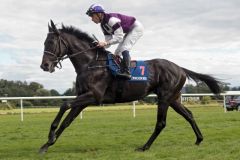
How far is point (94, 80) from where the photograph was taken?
7.20m

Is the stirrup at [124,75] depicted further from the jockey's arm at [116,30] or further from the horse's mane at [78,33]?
the horse's mane at [78,33]

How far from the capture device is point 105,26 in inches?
294

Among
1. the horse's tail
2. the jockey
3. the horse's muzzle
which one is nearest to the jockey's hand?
the jockey

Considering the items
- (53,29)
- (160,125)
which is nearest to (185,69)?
(160,125)

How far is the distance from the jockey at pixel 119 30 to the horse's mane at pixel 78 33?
1.10 ft

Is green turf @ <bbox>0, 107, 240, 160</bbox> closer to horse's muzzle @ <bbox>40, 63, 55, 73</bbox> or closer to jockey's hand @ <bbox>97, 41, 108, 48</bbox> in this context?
horse's muzzle @ <bbox>40, 63, 55, 73</bbox>

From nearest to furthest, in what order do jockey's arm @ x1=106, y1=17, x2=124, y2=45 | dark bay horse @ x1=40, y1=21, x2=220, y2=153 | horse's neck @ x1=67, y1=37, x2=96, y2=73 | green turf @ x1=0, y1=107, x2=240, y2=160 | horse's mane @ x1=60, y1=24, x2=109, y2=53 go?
green turf @ x1=0, y1=107, x2=240, y2=160
dark bay horse @ x1=40, y1=21, x2=220, y2=153
jockey's arm @ x1=106, y1=17, x2=124, y2=45
horse's neck @ x1=67, y1=37, x2=96, y2=73
horse's mane @ x1=60, y1=24, x2=109, y2=53

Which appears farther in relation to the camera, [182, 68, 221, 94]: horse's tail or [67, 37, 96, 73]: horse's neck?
[182, 68, 221, 94]: horse's tail

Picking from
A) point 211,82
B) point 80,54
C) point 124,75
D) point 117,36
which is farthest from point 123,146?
point 211,82

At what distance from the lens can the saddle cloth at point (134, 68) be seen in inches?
292

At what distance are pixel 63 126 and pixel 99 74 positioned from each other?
43.2 inches

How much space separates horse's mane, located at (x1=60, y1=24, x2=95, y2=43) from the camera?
7695mm

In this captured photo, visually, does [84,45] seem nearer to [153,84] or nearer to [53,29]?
[53,29]

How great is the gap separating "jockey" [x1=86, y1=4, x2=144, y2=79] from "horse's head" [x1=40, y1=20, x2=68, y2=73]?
657 millimetres
